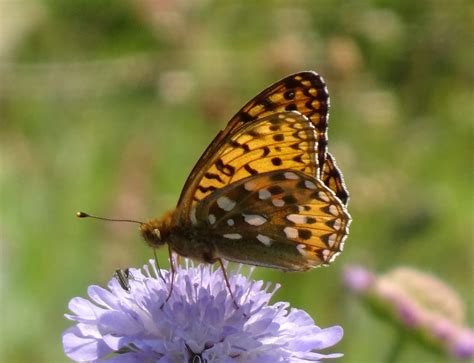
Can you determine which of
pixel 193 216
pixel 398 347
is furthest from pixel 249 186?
pixel 398 347

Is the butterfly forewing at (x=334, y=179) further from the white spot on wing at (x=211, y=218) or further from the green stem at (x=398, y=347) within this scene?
the green stem at (x=398, y=347)

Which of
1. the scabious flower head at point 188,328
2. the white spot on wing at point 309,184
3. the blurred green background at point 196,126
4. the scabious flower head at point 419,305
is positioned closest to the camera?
the scabious flower head at point 188,328

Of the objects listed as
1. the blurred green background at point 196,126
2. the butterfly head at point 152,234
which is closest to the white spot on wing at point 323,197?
the butterfly head at point 152,234

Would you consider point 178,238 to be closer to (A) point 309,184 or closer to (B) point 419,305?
(A) point 309,184

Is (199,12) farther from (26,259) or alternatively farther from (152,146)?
(26,259)

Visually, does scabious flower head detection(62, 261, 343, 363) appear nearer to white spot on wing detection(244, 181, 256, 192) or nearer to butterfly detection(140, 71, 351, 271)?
butterfly detection(140, 71, 351, 271)

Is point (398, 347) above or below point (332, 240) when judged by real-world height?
above

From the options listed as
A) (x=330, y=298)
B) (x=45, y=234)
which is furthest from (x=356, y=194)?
(x=45, y=234)
